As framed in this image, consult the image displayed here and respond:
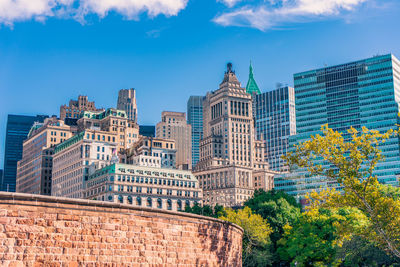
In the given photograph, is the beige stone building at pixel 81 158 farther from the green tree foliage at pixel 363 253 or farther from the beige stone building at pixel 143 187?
the green tree foliage at pixel 363 253

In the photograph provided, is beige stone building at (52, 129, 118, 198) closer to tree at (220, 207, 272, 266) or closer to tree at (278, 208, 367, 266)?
tree at (220, 207, 272, 266)

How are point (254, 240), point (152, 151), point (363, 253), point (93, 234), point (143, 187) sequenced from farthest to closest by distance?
point (152, 151)
point (143, 187)
point (254, 240)
point (363, 253)
point (93, 234)

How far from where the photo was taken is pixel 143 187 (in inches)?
6112

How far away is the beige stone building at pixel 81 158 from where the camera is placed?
175625mm

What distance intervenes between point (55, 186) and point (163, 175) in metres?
55.6

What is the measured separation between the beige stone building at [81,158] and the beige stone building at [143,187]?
28.0ft

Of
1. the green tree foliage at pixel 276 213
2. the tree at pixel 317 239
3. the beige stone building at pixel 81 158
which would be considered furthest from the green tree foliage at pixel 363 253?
the beige stone building at pixel 81 158

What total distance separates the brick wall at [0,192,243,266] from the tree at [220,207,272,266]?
51043mm

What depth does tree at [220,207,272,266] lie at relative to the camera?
278ft

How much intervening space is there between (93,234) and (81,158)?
15378 centimetres

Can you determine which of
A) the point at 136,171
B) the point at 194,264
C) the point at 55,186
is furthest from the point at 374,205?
the point at 55,186

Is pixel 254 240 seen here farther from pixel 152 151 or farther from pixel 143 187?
pixel 152 151

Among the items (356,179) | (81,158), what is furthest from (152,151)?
(356,179)

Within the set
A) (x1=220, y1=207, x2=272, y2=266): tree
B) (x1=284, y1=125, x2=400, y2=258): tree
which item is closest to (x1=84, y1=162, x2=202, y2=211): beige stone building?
(x1=220, y1=207, x2=272, y2=266): tree
